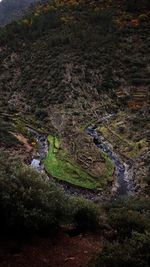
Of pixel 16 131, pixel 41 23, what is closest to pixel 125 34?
pixel 41 23

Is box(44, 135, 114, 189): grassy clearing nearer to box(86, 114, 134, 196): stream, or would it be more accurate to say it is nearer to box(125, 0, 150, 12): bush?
box(86, 114, 134, 196): stream

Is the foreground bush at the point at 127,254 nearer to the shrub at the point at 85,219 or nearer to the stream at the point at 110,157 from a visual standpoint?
the shrub at the point at 85,219

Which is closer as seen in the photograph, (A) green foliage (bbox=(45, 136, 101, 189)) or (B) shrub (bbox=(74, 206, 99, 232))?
(B) shrub (bbox=(74, 206, 99, 232))

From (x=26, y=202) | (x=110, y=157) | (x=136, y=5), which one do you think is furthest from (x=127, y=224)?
(x=136, y=5)

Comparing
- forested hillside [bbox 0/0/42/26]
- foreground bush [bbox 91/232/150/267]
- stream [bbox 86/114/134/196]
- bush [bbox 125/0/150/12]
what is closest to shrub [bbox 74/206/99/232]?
foreground bush [bbox 91/232/150/267]

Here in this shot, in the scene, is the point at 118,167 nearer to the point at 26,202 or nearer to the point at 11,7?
the point at 26,202
